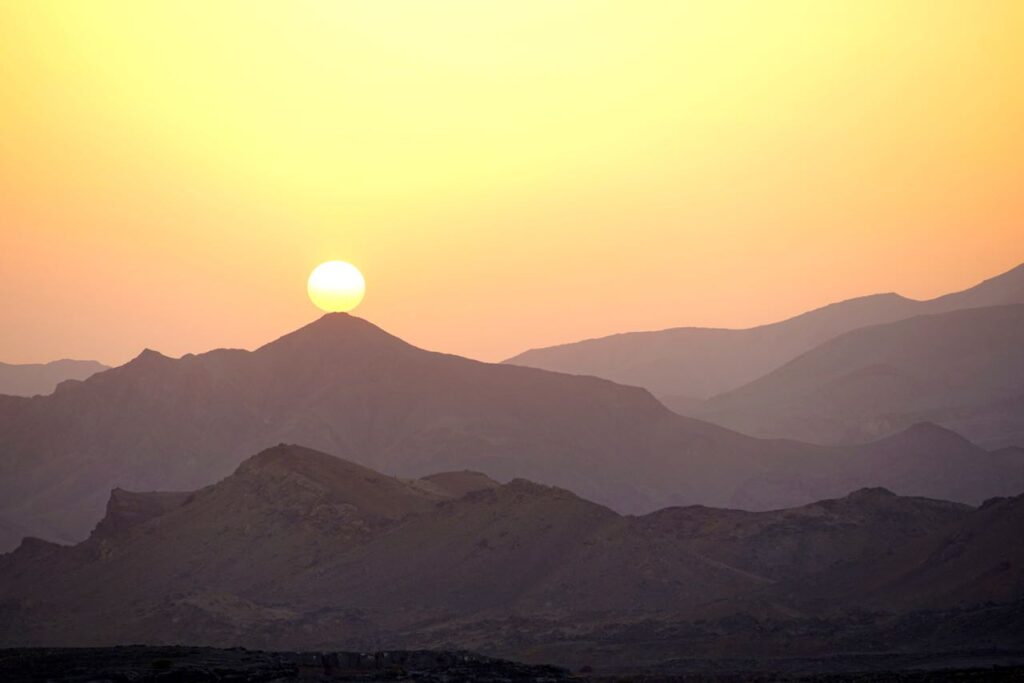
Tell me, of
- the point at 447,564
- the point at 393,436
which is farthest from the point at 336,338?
→ the point at 447,564


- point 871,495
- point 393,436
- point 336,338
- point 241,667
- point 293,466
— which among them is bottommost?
point 241,667

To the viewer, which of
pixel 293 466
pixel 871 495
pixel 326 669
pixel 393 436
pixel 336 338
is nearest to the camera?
pixel 326 669

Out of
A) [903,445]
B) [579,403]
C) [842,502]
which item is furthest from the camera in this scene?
[579,403]

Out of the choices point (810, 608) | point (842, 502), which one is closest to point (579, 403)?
point (842, 502)

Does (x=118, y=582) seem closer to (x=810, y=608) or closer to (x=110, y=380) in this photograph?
(x=810, y=608)

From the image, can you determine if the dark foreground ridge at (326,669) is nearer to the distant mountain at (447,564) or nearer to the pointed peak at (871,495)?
the distant mountain at (447,564)

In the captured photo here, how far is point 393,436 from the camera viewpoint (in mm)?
174625

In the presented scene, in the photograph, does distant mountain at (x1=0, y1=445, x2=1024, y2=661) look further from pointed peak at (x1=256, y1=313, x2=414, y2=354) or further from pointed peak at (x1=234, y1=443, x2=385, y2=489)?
pointed peak at (x1=256, y1=313, x2=414, y2=354)

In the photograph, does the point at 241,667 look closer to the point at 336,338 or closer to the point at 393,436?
the point at 393,436

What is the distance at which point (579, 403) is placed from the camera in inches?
7564

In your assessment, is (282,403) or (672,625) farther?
(282,403)

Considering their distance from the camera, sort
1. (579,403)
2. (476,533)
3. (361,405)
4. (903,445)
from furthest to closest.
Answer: (579,403) → (361,405) → (903,445) → (476,533)

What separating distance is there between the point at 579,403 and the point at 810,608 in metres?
116

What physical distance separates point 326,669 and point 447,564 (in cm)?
4669
